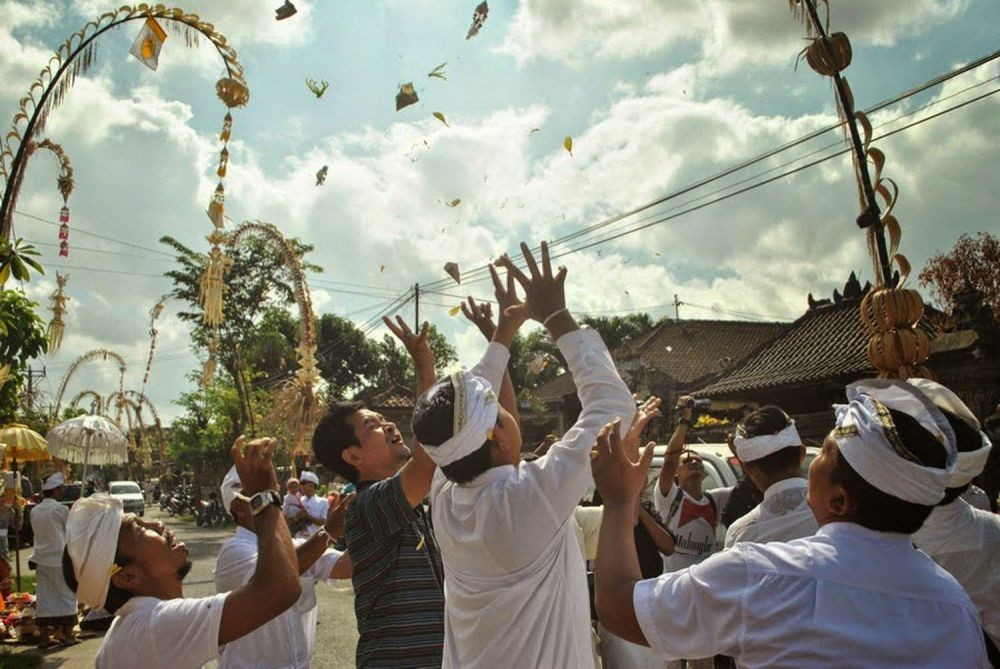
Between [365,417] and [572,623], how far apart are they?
1364 millimetres

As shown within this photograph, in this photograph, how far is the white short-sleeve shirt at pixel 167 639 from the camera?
227 cm

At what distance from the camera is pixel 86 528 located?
7.88 feet

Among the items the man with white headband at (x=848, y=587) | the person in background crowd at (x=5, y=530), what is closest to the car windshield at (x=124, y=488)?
the person in background crowd at (x=5, y=530)

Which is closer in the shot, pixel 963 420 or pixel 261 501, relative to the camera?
pixel 963 420

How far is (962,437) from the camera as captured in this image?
207cm

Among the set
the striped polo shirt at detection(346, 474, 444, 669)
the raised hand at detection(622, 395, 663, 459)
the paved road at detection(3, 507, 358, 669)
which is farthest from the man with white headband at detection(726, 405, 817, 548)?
the paved road at detection(3, 507, 358, 669)

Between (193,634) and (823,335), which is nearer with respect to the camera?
(193,634)

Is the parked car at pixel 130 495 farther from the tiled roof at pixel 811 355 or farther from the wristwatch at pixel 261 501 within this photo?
Result: the wristwatch at pixel 261 501

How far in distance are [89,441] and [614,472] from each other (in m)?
5.95

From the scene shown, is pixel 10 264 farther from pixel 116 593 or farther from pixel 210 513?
pixel 210 513

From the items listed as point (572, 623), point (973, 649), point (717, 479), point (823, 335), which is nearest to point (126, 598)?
point (572, 623)

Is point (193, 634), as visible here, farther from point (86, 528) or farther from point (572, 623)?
point (572, 623)

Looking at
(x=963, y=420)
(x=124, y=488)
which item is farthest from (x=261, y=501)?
(x=124, y=488)

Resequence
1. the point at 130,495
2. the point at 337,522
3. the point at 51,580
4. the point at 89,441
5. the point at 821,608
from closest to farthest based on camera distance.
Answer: the point at 821,608, the point at 337,522, the point at 89,441, the point at 51,580, the point at 130,495
